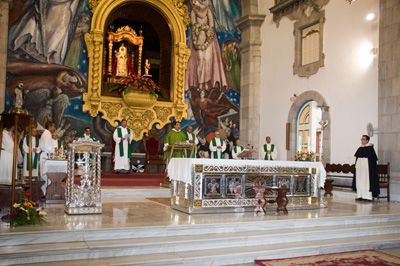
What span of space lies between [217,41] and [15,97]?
6888 mm

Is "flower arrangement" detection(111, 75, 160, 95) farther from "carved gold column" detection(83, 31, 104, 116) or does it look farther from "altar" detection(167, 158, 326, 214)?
"altar" detection(167, 158, 326, 214)

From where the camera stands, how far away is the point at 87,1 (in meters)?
13.6

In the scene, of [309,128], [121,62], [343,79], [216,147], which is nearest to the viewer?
[343,79]

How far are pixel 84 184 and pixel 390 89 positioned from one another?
714 centimetres

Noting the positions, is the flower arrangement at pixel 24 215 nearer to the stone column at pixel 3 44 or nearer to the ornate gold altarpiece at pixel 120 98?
the stone column at pixel 3 44

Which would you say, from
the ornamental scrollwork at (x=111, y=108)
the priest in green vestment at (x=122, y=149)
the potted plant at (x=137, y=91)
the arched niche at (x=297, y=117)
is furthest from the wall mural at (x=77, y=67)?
the arched niche at (x=297, y=117)

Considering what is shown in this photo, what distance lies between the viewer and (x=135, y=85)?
13.6 metres

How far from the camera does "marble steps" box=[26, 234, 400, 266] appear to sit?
193 inches

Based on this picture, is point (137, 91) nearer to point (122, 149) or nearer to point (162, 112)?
point (162, 112)

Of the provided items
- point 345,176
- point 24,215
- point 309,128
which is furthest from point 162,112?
point 24,215

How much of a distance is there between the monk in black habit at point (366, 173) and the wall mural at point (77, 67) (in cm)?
601

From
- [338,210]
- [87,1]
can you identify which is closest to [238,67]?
[87,1]

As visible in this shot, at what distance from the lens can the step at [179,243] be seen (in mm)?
4738

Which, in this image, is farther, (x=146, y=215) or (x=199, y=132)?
(x=199, y=132)
